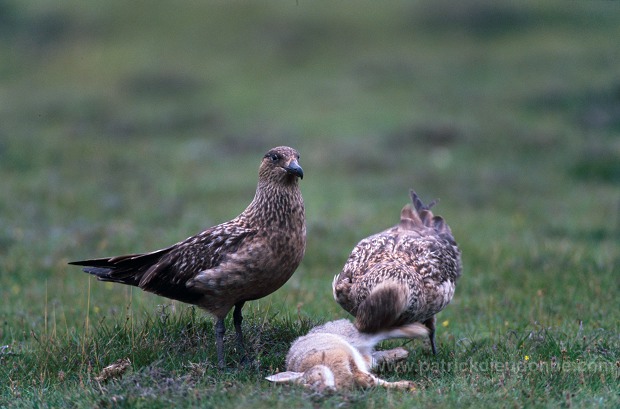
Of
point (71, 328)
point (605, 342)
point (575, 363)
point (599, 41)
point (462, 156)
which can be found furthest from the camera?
point (599, 41)

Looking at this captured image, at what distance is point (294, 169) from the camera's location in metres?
6.11

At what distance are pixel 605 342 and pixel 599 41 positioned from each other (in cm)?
1619

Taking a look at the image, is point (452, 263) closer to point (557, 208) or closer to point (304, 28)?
point (557, 208)

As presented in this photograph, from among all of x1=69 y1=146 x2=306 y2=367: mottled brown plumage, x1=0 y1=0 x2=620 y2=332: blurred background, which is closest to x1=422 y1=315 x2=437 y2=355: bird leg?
x1=0 y1=0 x2=620 y2=332: blurred background

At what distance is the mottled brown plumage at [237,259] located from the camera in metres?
5.92

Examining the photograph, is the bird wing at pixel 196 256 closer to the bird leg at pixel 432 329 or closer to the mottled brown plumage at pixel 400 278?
the mottled brown plumage at pixel 400 278

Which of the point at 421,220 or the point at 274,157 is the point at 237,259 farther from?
the point at 421,220

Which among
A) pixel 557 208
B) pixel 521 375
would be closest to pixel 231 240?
pixel 521 375

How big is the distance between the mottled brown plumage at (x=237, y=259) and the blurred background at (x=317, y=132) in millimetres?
799

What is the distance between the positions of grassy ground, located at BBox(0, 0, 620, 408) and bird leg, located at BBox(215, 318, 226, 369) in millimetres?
94

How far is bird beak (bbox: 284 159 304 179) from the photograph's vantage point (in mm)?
6074

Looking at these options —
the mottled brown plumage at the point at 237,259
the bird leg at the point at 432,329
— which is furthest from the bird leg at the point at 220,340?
the bird leg at the point at 432,329

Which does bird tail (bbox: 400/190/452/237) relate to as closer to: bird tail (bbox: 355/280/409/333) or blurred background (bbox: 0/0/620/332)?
blurred background (bbox: 0/0/620/332)

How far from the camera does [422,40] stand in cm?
2233
